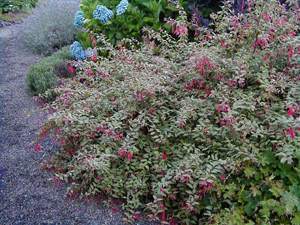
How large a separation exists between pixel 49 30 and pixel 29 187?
485 centimetres

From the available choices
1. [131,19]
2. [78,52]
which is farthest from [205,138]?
[78,52]

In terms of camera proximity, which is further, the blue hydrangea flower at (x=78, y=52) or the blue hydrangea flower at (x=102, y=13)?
the blue hydrangea flower at (x=78, y=52)

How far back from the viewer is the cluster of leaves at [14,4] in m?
10.6

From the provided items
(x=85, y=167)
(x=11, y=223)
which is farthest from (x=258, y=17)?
(x=11, y=223)

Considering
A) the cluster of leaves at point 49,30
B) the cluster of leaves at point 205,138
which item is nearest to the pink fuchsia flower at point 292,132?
the cluster of leaves at point 205,138

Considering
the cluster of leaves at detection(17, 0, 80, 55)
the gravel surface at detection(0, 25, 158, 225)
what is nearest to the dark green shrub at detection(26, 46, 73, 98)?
the gravel surface at detection(0, 25, 158, 225)

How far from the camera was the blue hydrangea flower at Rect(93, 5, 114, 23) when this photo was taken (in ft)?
15.0

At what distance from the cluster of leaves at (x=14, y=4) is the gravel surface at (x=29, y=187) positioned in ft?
26.0

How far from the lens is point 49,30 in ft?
21.6

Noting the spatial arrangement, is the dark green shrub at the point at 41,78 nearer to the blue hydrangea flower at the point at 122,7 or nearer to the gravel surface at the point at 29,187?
the gravel surface at the point at 29,187

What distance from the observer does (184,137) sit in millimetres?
2646

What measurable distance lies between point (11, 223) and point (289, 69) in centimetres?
282

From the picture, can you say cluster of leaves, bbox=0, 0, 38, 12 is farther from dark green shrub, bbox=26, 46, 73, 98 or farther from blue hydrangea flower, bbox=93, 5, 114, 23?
blue hydrangea flower, bbox=93, 5, 114, 23

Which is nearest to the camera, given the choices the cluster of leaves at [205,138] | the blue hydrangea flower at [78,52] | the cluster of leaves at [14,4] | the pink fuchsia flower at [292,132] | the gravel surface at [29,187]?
the pink fuchsia flower at [292,132]
